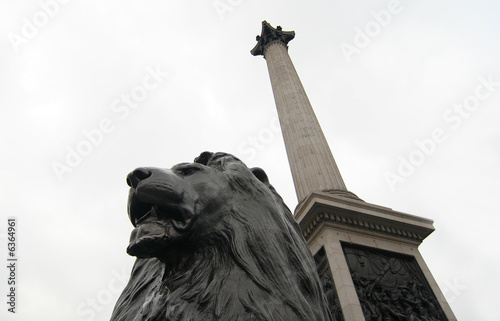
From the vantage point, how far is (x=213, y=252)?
179 centimetres

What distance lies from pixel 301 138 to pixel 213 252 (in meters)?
8.25

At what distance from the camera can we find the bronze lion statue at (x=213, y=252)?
1.62 metres

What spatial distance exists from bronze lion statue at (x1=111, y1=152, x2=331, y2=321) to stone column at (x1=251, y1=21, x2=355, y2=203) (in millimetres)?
6264

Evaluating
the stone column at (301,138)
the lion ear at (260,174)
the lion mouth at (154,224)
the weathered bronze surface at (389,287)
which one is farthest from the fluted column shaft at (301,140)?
the lion mouth at (154,224)

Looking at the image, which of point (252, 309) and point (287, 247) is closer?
point (252, 309)

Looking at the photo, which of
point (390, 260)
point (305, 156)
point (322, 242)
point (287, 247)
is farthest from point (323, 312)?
point (305, 156)

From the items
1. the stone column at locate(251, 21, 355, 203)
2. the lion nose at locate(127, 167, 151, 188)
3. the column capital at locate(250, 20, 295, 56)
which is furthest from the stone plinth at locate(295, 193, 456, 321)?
the column capital at locate(250, 20, 295, 56)

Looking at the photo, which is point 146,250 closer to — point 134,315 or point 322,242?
point 134,315

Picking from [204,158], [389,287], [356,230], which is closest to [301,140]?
[356,230]

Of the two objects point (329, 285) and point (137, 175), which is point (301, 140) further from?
point (137, 175)

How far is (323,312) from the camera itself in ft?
6.14

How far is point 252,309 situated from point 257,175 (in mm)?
913

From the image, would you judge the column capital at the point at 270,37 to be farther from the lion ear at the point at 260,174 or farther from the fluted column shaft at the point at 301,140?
the lion ear at the point at 260,174

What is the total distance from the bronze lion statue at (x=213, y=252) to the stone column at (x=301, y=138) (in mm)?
6264
